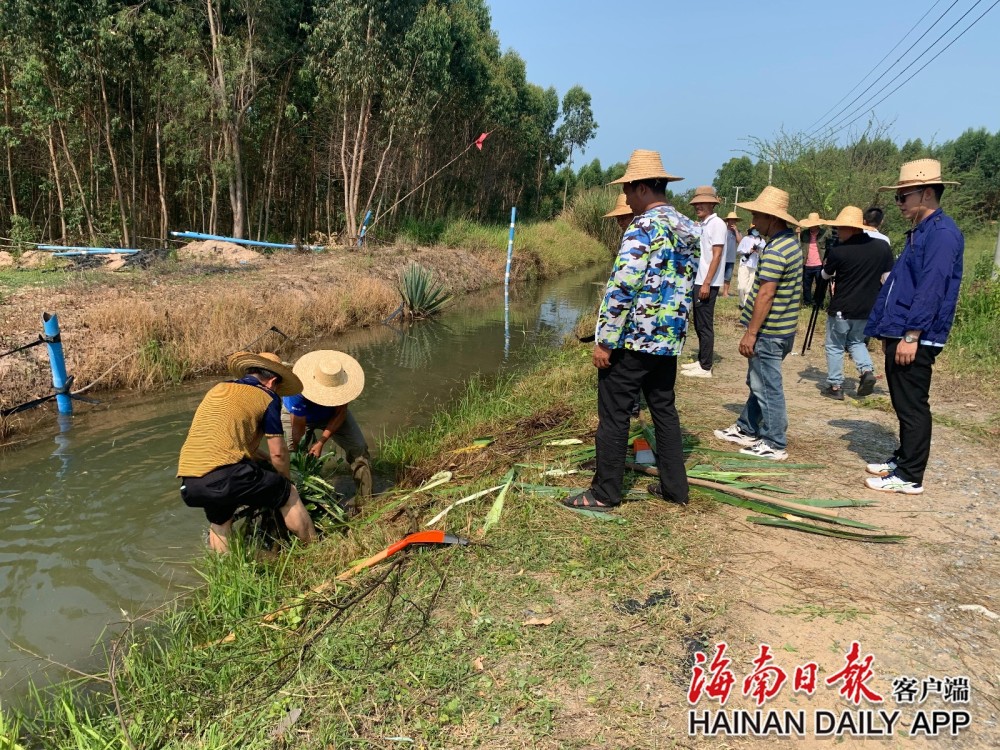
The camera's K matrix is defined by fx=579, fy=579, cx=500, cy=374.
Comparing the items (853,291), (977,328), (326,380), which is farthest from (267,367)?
(977,328)

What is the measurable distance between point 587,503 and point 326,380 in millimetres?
2018

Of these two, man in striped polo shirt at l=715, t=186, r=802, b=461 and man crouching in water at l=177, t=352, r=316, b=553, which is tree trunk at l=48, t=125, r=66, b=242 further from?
man in striped polo shirt at l=715, t=186, r=802, b=461

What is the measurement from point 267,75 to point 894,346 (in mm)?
17502

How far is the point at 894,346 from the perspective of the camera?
3605 mm

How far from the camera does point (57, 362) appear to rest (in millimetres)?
6340

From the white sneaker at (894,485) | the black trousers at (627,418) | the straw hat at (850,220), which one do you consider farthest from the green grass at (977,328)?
the black trousers at (627,418)

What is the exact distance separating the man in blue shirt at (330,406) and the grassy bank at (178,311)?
3982 millimetres

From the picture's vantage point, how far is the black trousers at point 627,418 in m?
3.20

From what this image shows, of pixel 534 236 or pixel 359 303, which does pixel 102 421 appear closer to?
pixel 359 303

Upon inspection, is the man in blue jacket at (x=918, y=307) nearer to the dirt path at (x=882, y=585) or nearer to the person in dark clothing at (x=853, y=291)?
the dirt path at (x=882, y=585)

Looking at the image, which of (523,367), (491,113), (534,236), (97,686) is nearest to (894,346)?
(97,686)

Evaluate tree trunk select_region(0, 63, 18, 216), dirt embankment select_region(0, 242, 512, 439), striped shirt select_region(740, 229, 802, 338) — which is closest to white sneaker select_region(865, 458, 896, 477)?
striped shirt select_region(740, 229, 802, 338)

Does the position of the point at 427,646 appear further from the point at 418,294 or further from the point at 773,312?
the point at 418,294

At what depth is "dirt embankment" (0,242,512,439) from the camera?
23.3ft
